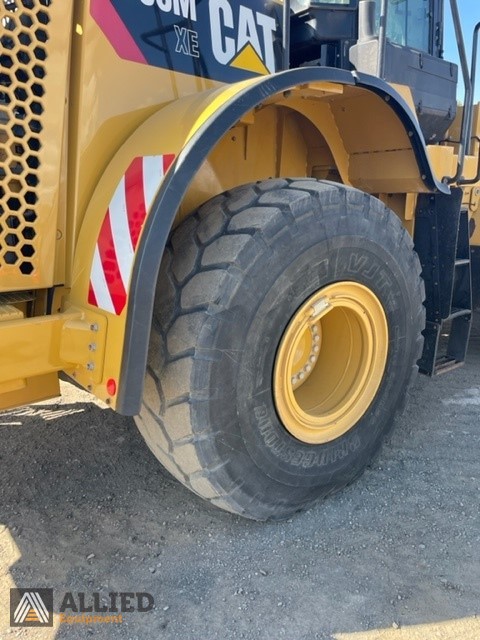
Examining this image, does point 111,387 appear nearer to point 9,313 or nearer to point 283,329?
point 9,313

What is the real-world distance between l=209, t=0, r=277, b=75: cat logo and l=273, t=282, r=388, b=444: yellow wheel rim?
41.9 inches

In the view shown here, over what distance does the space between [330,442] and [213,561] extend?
2.25 ft

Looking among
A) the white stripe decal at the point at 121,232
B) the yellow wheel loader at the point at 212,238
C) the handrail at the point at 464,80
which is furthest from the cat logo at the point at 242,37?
the handrail at the point at 464,80

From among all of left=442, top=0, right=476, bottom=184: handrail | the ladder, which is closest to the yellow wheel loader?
the ladder

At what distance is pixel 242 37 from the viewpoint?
8.13ft

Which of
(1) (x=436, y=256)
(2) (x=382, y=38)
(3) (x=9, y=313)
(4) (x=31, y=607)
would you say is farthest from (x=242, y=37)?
(4) (x=31, y=607)

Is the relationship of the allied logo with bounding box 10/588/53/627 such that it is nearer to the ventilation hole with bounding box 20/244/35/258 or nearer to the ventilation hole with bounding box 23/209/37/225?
the ventilation hole with bounding box 20/244/35/258

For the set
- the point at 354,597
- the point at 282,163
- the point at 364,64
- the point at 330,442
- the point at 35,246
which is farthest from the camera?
the point at 364,64

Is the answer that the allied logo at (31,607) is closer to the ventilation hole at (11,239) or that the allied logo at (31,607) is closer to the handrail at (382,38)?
the ventilation hole at (11,239)

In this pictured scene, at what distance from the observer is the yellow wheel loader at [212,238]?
5.98 ft

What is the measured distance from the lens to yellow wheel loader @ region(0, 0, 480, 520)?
1824 mm

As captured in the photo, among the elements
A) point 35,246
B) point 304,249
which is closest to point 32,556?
point 35,246

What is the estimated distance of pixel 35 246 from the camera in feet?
6.18

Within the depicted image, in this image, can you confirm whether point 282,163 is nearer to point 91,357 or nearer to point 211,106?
point 211,106
